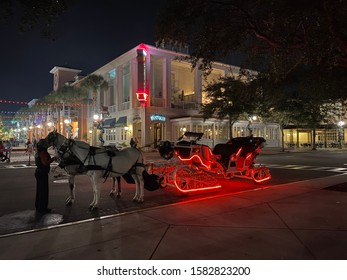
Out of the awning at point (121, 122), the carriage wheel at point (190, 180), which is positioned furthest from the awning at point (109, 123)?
the carriage wheel at point (190, 180)

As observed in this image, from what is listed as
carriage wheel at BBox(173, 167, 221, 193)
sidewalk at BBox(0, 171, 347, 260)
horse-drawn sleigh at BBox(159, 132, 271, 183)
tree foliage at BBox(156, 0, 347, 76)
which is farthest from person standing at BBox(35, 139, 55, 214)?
tree foliage at BBox(156, 0, 347, 76)

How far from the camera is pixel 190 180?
9320mm

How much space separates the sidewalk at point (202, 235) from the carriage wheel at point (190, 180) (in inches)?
45.9

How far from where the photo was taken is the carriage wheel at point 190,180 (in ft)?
29.9

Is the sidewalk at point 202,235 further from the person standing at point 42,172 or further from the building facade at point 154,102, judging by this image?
the building facade at point 154,102

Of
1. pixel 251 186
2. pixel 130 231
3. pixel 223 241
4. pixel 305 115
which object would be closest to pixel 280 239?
pixel 223 241

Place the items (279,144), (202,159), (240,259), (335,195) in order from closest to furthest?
(240,259), (335,195), (202,159), (279,144)

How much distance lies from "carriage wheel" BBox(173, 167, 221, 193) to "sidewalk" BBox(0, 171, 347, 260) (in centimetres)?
117

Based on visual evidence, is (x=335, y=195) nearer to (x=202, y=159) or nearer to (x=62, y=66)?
(x=202, y=159)

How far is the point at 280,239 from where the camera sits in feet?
17.0

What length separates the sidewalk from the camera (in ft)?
15.0

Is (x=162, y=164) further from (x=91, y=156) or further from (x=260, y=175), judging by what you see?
(x=260, y=175)

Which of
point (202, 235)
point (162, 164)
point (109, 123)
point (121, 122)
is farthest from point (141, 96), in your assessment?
point (202, 235)

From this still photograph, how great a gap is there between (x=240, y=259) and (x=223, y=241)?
763mm
